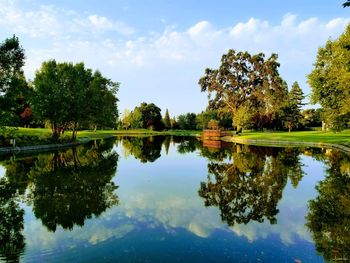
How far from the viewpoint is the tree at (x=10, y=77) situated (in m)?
27.1

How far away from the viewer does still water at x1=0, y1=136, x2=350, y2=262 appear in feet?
24.2

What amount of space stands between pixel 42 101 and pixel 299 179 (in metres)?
35.7

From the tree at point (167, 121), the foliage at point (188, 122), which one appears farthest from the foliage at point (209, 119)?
the tree at point (167, 121)

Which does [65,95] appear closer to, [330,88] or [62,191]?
[62,191]

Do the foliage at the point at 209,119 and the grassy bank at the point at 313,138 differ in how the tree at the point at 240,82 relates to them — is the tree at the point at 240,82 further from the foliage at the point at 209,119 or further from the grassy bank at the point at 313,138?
the foliage at the point at 209,119

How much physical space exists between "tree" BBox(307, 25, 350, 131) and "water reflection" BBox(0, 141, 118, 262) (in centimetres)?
2620

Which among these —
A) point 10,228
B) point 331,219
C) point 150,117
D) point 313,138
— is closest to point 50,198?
point 10,228

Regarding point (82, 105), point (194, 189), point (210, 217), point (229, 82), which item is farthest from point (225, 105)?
point (210, 217)

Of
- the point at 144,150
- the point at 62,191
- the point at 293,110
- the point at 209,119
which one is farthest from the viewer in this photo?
the point at 209,119

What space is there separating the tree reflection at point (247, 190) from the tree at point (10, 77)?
19415 millimetres

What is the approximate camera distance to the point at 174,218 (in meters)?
10.4

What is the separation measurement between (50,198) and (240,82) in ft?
210

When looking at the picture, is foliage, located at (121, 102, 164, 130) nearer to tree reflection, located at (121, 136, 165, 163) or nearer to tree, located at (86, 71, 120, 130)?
tree, located at (86, 71, 120, 130)

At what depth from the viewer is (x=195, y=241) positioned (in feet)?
27.0
